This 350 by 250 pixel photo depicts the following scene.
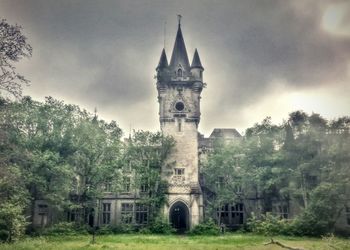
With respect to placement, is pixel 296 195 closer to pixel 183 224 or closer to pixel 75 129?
pixel 183 224

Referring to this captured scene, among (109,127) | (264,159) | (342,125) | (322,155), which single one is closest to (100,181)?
(109,127)

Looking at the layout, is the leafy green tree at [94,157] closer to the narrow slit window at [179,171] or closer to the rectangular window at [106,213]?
the rectangular window at [106,213]

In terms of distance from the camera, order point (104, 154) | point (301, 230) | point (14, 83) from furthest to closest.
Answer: point (104, 154) → point (301, 230) → point (14, 83)

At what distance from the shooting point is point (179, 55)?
4403 centimetres

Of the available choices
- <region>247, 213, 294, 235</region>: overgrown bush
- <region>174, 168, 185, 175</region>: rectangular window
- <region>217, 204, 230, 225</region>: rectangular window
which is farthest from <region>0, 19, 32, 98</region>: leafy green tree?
<region>217, 204, 230, 225</region>: rectangular window

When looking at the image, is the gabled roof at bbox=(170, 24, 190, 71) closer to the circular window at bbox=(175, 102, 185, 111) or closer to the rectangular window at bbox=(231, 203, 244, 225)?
the circular window at bbox=(175, 102, 185, 111)

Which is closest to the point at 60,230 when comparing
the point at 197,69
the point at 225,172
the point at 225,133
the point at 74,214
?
the point at 74,214

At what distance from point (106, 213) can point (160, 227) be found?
10553mm

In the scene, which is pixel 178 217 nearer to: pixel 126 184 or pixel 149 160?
pixel 126 184

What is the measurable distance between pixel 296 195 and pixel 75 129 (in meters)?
25.6

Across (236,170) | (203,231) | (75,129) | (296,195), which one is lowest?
(203,231)

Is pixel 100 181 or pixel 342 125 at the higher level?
pixel 342 125

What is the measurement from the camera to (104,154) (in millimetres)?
37750

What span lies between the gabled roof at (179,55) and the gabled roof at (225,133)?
454 inches
